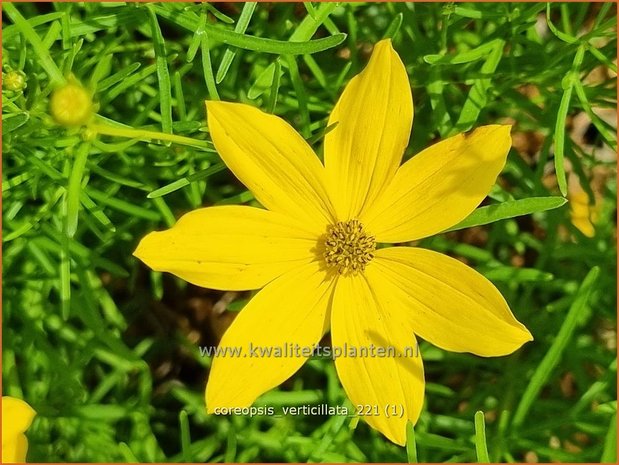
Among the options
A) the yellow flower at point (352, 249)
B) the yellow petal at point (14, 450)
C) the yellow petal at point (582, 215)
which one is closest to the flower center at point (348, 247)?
the yellow flower at point (352, 249)

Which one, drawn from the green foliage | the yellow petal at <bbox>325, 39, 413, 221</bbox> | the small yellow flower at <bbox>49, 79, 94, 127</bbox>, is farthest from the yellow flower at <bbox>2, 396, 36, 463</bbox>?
the yellow petal at <bbox>325, 39, 413, 221</bbox>

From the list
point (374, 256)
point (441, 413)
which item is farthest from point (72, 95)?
point (441, 413)

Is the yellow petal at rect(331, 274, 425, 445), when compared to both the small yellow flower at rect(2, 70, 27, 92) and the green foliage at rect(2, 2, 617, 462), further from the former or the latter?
the small yellow flower at rect(2, 70, 27, 92)

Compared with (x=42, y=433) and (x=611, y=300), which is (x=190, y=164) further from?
(x=611, y=300)

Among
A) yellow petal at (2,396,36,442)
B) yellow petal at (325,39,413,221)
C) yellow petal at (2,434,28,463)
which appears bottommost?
yellow petal at (2,434,28,463)

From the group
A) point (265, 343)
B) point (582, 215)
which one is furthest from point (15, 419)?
point (582, 215)
